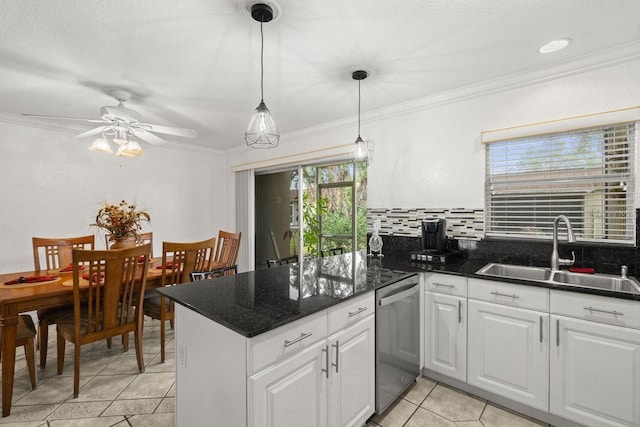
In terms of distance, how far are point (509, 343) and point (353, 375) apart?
3.49ft

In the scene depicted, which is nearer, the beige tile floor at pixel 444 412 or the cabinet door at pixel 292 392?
the cabinet door at pixel 292 392

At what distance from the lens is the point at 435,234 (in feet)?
8.87

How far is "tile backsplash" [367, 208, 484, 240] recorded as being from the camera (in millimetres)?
2680

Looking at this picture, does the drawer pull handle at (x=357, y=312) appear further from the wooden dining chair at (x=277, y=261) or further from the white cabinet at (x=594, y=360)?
the white cabinet at (x=594, y=360)

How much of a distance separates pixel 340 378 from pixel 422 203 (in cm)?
193

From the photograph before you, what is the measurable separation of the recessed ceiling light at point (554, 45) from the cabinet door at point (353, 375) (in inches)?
83.0

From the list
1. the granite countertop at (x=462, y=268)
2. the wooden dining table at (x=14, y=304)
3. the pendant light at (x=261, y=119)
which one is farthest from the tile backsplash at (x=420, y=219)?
the wooden dining table at (x=14, y=304)

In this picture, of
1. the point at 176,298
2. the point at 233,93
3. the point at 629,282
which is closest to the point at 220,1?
the point at 233,93

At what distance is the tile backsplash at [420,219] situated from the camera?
2680 mm

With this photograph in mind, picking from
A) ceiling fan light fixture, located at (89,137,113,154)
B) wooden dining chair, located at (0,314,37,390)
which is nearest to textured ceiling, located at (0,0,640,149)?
ceiling fan light fixture, located at (89,137,113,154)

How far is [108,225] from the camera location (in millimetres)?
2795

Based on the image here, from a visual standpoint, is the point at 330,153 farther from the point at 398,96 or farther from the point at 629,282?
the point at 629,282

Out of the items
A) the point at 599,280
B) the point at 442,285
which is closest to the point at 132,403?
the point at 442,285

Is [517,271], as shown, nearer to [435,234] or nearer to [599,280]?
[599,280]
